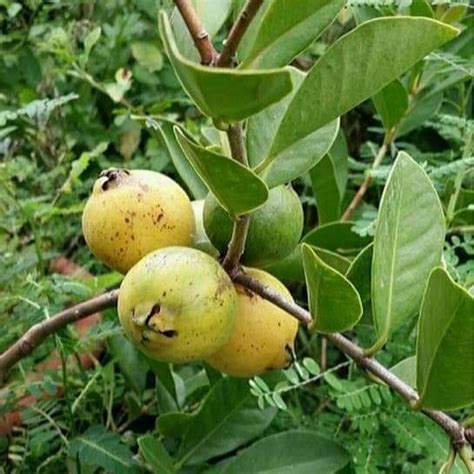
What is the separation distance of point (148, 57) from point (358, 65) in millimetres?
905

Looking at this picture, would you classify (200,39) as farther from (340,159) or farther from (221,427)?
(340,159)

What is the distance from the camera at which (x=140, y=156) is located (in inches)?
51.9

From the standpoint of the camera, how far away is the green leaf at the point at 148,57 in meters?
1.40

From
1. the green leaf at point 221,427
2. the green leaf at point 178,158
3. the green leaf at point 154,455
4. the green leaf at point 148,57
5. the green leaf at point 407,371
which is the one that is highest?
the green leaf at point 178,158

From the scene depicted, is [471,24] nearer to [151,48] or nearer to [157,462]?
[151,48]

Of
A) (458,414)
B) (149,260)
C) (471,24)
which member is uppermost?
(149,260)

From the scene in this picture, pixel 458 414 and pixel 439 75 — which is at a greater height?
pixel 439 75

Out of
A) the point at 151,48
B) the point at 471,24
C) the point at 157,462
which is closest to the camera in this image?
the point at 157,462

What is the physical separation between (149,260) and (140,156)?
2.41 ft

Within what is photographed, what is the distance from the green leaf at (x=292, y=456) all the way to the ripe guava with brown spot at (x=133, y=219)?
25cm

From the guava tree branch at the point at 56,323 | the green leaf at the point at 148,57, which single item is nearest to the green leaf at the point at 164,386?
the guava tree branch at the point at 56,323

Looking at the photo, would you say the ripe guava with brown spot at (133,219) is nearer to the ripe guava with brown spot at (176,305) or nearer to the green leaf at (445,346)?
the ripe guava with brown spot at (176,305)

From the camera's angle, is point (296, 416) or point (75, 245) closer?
point (296, 416)

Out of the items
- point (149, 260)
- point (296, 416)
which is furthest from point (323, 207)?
point (149, 260)
